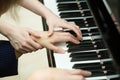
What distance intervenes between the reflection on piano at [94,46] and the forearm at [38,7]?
0.07 m

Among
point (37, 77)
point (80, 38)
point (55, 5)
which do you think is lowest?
point (37, 77)

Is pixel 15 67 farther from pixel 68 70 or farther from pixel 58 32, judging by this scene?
pixel 68 70

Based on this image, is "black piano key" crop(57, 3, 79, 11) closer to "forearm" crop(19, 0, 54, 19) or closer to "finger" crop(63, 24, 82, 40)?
"forearm" crop(19, 0, 54, 19)

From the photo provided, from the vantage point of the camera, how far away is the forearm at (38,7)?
1.43 metres

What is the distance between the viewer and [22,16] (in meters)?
2.78

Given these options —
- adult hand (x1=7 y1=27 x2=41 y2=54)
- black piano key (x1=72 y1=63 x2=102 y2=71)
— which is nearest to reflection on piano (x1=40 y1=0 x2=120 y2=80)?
black piano key (x1=72 y1=63 x2=102 y2=71)

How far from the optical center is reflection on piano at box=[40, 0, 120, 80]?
0.97m

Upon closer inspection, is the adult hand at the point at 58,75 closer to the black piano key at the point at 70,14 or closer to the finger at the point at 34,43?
the finger at the point at 34,43

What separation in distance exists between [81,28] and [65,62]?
0.24 metres

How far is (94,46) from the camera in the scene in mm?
1247

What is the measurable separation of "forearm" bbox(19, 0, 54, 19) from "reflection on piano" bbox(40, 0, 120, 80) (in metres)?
0.07

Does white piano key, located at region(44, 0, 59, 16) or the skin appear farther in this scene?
white piano key, located at region(44, 0, 59, 16)

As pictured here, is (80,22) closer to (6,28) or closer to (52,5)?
(52,5)

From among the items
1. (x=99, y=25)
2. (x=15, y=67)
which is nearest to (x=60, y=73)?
(x=99, y=25)
